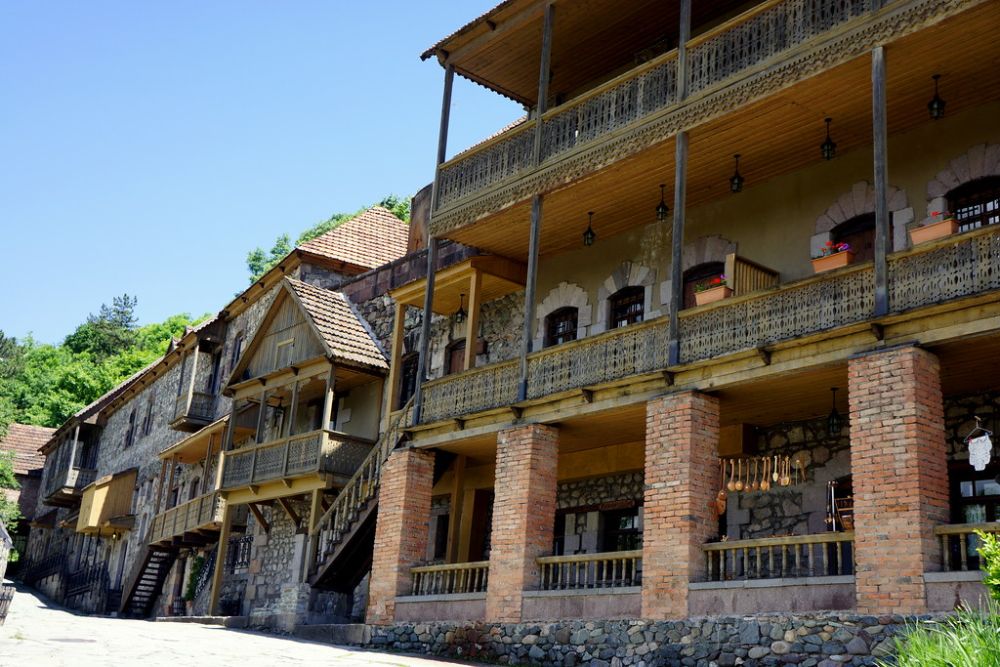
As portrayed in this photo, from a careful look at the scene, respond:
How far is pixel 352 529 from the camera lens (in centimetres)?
2134

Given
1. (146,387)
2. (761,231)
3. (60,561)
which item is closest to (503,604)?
(761,231)

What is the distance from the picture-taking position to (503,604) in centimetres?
1681

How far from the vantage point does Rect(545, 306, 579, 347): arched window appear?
69.6 ft

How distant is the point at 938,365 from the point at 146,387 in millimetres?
37539

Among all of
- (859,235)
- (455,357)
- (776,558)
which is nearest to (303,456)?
(455,357)

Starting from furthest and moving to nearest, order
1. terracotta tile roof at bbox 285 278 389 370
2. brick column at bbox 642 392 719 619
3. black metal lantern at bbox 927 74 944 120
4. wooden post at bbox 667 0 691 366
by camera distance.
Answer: terracotta tile roof at bbox 285 278 389 370 < wooden post at bbox 667 0 691 366 < black metal lantern at bbox 927 74 944 120 < brick column at bbox 642 392 719 619

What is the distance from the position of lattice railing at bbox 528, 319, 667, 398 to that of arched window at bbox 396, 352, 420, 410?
7.77m

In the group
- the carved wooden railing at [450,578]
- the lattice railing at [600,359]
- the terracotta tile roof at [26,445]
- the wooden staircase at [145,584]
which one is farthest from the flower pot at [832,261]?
the terracotta tile roof at [26,445]

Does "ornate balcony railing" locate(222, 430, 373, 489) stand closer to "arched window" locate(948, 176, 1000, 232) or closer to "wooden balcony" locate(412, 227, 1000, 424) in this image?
"wooden balcony" locate(412, 227, 1000, 424)

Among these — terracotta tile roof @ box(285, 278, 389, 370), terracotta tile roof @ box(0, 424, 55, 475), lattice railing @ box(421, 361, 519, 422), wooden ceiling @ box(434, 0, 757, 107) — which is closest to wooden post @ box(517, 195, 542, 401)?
lattice railing @ box(421, 361, 519, 422)

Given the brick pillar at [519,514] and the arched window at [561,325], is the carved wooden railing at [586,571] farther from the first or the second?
the arched window at [561,325]

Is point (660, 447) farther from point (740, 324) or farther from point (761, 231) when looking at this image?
point (761, 231)

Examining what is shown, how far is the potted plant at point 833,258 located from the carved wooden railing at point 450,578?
6758mm

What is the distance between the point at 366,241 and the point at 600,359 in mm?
18277
